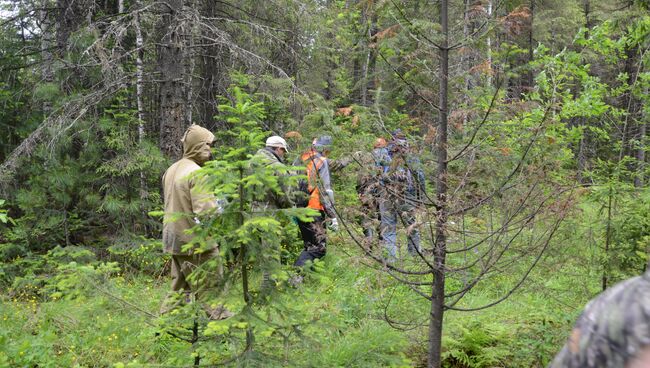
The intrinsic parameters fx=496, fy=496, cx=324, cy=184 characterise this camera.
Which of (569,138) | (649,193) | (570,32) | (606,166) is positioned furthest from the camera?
(570,32)

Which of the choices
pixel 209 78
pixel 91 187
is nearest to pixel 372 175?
pixel 91 187

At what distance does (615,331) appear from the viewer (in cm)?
133

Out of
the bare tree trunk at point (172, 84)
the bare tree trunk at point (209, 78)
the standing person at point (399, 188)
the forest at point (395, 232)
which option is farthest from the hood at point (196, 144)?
the bare tree trunk at point (209, 78)

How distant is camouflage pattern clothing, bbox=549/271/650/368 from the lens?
1305mm

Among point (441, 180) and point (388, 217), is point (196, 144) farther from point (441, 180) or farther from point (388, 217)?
point (441, 180)

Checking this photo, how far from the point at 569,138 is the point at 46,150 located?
779 centimetres

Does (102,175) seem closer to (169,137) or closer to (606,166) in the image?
(169,137)

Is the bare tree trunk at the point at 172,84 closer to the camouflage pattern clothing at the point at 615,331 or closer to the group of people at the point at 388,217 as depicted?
the group of people at the point at 388,217

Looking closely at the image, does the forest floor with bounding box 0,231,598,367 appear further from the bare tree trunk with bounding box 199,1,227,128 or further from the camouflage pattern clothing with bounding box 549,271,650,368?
the bare tree trunk with bounding box 199,1,227,128

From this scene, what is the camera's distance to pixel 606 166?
17.2 feet

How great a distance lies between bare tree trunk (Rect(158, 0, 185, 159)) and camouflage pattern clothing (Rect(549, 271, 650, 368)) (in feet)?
25.2

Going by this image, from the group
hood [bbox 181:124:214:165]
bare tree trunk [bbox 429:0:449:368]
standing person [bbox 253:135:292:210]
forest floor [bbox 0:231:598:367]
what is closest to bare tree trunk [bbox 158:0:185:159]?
forest floor [bbox 0:231:598:367]

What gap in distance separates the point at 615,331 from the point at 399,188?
8.17 feet

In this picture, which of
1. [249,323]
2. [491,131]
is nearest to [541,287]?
[491,131]
